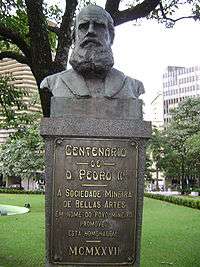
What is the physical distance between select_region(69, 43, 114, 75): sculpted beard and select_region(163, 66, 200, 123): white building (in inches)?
3824

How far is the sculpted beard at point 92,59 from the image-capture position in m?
5.45

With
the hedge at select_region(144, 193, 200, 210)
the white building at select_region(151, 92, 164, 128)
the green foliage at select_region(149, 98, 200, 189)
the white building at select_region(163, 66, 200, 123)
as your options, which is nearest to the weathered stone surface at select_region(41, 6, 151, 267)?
the hedge at select_region(144, 193, 200, 210)

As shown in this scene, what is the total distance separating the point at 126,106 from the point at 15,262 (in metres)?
6.02

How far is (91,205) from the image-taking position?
206 inches

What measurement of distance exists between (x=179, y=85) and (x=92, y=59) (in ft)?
340

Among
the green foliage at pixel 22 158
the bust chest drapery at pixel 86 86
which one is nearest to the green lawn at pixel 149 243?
the bust chest drapery at pixel 86 86

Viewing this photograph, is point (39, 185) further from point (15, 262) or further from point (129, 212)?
point (129, 212)

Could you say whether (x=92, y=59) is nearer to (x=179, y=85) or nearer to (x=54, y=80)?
(x=54, y=80)

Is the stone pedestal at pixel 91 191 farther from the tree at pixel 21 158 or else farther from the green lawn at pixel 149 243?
the tree at pixel 21 158

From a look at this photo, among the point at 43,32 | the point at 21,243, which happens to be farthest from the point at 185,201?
the point at 43,32

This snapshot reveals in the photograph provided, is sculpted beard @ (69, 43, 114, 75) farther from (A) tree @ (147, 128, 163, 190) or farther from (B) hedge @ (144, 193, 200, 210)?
(A) tree @ (147, 128, 163, 190)

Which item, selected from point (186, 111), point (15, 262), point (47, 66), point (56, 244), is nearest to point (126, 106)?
point (56, 244)

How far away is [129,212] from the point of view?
529cm

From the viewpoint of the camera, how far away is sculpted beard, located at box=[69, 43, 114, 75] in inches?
215
